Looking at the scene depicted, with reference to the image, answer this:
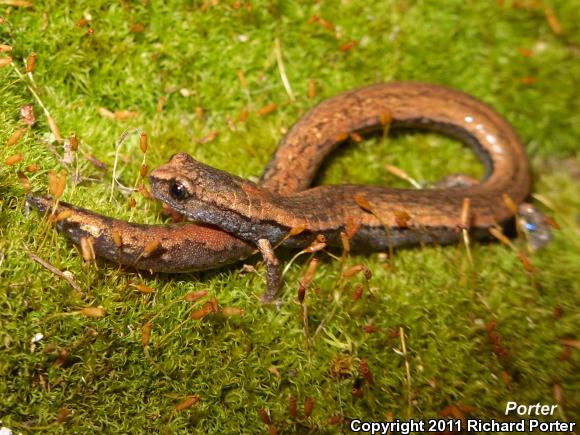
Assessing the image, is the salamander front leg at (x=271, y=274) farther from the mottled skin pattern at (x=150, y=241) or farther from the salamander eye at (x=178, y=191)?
the salamander eye at (x=178, y=191)

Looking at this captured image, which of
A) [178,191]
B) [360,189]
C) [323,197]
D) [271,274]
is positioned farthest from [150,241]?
[360,189]

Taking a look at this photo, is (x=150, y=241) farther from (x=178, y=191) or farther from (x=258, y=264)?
(x=258, y=264)

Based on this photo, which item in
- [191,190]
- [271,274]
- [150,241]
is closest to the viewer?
[150,241]

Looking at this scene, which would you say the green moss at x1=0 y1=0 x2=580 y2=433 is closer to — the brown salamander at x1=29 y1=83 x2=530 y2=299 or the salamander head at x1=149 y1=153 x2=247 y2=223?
the brown salamander at x1=29 y1=83 x2=530 y2=299

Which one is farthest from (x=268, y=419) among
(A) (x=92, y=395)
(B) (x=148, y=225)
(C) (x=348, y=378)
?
(B) (x=148, y=225)

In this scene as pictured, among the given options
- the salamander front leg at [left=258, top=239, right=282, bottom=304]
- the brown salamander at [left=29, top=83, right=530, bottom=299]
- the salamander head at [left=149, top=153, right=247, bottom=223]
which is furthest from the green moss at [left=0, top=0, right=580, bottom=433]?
the salamander head at [left=149, top=153, right=247, bottom=223]

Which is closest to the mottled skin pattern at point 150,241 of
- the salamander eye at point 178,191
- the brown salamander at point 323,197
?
the brown salamander at point 323,197
